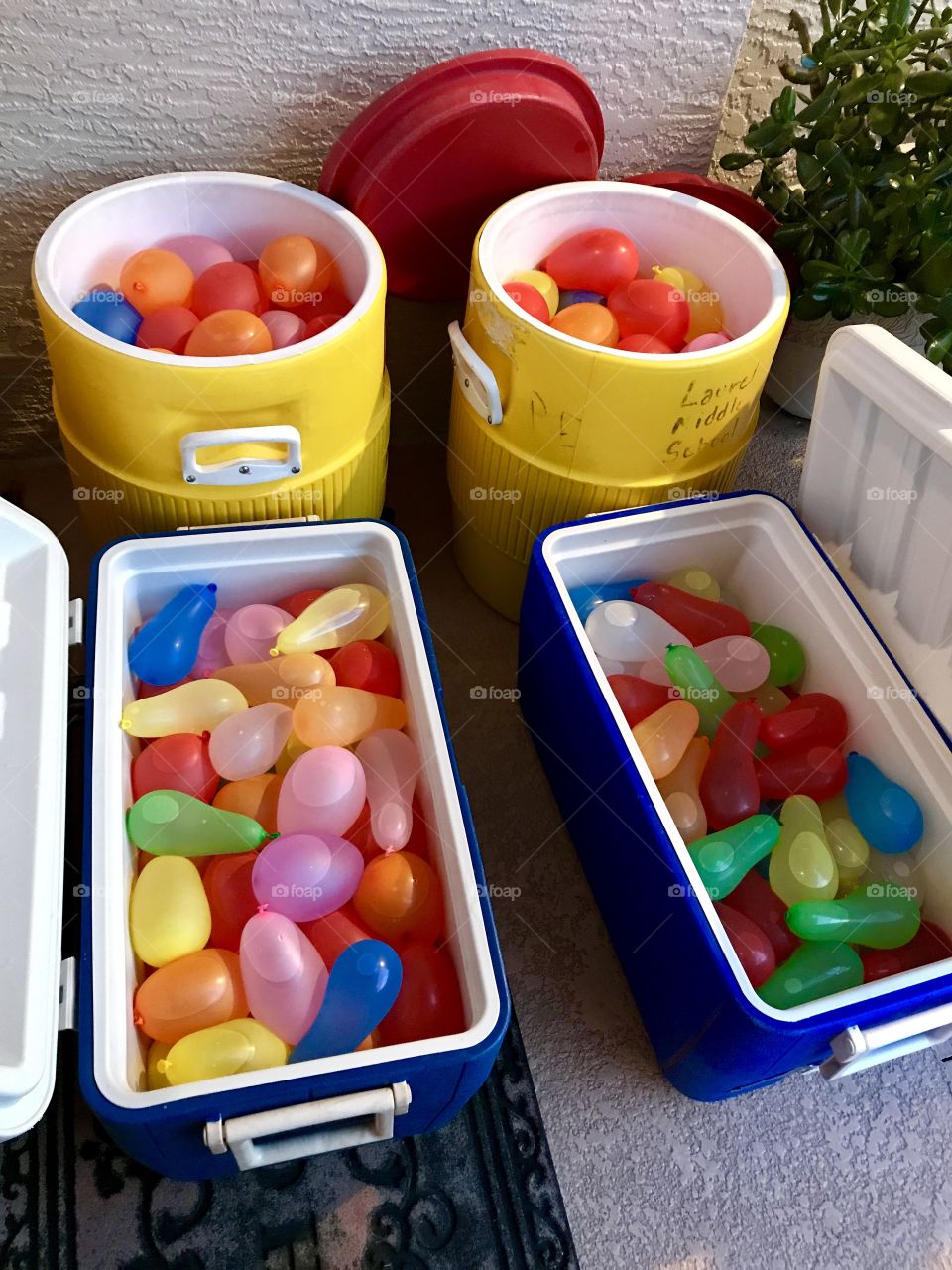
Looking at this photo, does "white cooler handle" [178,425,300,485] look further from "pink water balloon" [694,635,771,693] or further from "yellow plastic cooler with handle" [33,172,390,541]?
"pink water balloon" [694,635,771,693]

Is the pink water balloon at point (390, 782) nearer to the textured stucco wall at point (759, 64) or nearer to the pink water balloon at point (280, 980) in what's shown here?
the pink water balloon at point (280, 980)

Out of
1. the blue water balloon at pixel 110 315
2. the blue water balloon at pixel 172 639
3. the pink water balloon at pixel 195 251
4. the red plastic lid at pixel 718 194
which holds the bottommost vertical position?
the blue water balloon at pixel 172 639

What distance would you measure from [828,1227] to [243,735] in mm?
617

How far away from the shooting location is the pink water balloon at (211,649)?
0.92 metres

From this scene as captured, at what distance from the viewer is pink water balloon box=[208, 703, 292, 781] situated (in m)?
0.82

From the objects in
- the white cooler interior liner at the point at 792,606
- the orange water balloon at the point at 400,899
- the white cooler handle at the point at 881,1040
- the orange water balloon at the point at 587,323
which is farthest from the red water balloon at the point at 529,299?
the white cooler handle at the point at 881,1040

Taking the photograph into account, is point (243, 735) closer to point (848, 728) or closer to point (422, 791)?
point (422, 791)

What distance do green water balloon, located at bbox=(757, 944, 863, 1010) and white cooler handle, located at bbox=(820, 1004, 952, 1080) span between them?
0.04 meters

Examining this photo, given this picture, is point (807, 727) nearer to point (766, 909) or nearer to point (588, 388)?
point (766, 909)

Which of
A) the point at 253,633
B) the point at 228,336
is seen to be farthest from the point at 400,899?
the point at 228,336

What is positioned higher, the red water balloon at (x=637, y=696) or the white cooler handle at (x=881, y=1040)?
the red water balloon at (x=637, y=696)

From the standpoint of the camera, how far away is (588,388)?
3.03 feet

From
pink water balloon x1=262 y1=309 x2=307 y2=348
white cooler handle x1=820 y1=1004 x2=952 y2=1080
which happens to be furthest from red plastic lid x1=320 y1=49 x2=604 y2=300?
white cooler handle x1=820 y1=1004 x2=952 y2=1080

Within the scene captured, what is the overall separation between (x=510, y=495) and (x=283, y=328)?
278 mm
